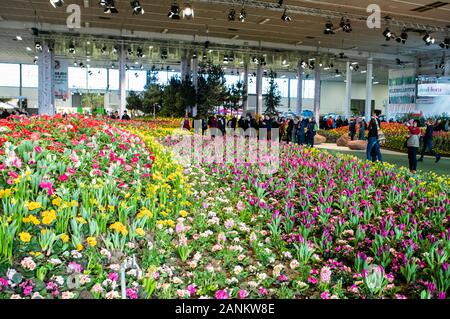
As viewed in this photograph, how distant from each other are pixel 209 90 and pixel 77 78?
21479mm

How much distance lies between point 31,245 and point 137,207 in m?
1.19

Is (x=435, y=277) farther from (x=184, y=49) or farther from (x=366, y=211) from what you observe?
(x=184, y=49)

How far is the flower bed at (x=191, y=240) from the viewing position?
257cm

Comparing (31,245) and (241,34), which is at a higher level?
(241,34)

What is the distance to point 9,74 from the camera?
4003 cm

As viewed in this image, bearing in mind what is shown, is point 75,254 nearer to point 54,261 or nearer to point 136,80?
point 54,261

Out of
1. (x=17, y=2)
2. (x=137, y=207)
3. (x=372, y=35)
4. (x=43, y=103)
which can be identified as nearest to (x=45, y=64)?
(x=43, y=103)

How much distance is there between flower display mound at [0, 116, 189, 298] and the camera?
2426 millimetres

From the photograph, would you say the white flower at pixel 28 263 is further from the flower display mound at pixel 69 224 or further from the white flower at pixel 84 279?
the white flower at pixel 84 279

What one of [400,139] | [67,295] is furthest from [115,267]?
[400,139]

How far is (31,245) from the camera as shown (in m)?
2.66

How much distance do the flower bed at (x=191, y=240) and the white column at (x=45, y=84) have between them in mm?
19045

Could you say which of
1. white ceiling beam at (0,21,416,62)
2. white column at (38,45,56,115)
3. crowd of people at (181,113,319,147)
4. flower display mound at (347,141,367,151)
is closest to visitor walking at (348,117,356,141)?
Answer: flower display mound at (347,141,367,151)

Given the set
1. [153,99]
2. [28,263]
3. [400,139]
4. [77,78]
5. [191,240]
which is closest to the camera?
[28,263]
